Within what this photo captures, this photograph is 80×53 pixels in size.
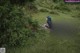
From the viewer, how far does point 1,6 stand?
33.7 ft

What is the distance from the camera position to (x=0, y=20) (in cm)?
997

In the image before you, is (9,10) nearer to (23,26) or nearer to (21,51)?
(23,26)

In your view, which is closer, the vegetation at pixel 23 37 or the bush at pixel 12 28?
the vegetation at pixel 23 37

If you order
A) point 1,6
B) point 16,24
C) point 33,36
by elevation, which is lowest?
point 33,36

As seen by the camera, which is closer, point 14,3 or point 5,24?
point 5,24

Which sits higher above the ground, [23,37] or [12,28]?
[12,28]

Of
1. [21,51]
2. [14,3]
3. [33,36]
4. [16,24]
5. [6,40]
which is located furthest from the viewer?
[14,3]

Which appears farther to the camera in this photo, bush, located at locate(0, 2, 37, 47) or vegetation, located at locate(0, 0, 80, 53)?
bush, located at locate(0, 2, 37, 47)

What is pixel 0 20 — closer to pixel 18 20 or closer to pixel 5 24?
pixel 5 24

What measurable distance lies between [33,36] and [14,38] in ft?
5.15

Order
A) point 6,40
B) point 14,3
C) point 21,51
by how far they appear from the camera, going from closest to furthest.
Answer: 1. point 21,51
2. point 6,40
3. point 14,3

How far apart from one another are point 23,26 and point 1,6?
1657 mm

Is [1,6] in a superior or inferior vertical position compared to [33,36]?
superior

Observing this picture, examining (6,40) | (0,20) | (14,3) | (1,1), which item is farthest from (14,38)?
(14,3)
